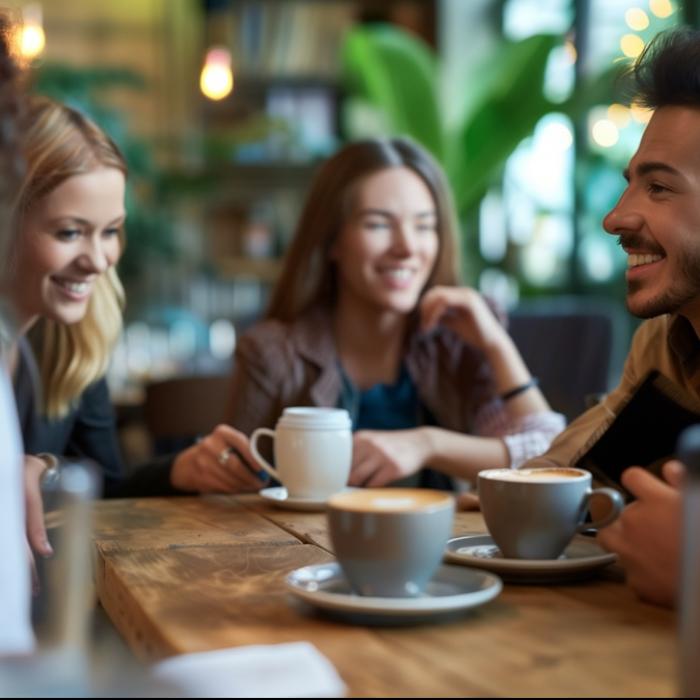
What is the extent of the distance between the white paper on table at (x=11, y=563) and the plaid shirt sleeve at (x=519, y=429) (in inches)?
47.3

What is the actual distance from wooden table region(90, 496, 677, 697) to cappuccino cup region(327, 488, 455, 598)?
38 mm

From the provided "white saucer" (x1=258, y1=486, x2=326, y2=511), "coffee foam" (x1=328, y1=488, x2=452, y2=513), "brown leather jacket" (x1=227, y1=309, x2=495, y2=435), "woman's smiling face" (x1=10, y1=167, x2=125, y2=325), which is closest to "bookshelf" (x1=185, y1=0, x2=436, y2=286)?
"brown leather jacket" (x1=227, y1=309, x2=495, y2=435)

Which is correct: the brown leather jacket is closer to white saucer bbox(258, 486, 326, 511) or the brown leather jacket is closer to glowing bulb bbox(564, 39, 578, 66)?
white saucer bbox(258, 486, 326, 511)

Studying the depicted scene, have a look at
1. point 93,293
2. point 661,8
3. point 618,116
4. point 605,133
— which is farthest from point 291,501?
point 605,133

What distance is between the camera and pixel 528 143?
5176mm

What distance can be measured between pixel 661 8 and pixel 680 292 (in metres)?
3.07

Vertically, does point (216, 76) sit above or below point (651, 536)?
above

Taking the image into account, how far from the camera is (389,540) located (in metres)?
0.96

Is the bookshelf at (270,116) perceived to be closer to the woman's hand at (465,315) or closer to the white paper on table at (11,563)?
the woman's hand at (465,315)

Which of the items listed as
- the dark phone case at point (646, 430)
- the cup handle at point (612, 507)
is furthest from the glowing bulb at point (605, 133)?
the cup handle at point (612, 507)

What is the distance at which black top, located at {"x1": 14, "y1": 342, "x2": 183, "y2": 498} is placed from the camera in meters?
1.98

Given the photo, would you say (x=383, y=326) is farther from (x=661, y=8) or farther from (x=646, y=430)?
(x=661, y=8)

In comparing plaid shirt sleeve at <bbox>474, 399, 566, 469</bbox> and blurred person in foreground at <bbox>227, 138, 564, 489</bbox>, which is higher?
blurred person in foreground at <bbox>227, 138, 564, 489</bbox>

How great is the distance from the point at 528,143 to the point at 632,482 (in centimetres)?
423
